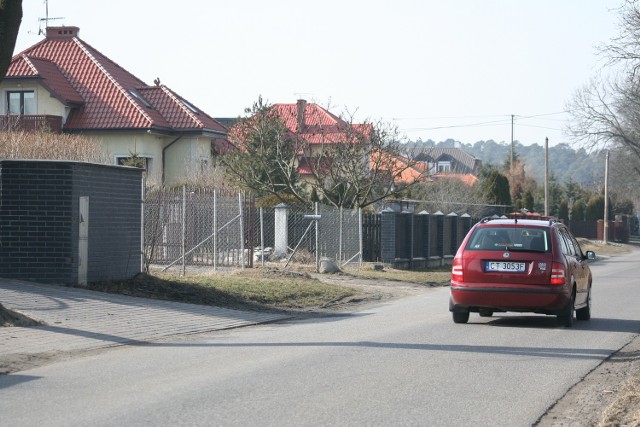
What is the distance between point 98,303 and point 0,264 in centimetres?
241

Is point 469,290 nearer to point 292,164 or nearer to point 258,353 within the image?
point 258,353

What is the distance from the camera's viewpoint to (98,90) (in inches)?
1821

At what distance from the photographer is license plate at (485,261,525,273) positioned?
47.1 feet

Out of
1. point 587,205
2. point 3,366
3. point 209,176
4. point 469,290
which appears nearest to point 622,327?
point 469,290

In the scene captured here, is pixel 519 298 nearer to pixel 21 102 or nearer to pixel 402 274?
pixel 402 274

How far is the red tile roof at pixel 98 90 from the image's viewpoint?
4431 cm

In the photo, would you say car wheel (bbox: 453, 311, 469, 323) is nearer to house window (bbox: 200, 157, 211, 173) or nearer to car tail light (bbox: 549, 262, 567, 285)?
car tail light (bbox: 549, 262, 567, 285)

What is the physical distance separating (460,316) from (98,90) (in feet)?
113

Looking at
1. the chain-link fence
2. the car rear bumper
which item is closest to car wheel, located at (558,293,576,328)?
the car rear bumper

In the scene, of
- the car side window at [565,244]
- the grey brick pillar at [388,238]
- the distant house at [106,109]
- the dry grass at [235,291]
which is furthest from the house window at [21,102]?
the car side window at [565,244]

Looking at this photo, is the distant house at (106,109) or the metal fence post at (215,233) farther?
the distant house at (106,109)

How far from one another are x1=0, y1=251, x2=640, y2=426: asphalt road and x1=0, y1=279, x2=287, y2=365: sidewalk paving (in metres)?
0.61

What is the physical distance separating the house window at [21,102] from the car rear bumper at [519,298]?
3352 centimetres

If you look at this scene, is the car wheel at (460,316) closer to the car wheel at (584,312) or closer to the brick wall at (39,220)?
the car wheel at (584,312)
